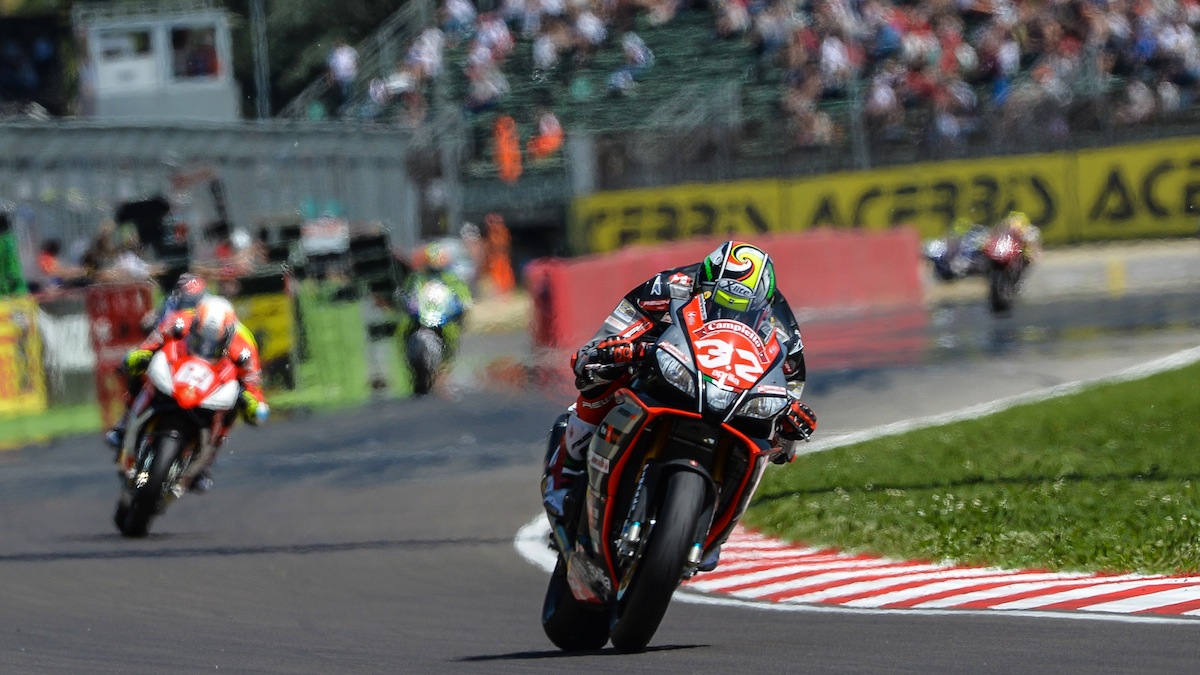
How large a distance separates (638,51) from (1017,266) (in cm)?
1116

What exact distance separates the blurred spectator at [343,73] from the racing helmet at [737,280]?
29300 millimetres

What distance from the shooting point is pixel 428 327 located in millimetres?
19219

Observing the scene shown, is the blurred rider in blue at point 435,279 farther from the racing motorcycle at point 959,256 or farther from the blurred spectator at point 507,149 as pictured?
the blurred spectator at point 507,149

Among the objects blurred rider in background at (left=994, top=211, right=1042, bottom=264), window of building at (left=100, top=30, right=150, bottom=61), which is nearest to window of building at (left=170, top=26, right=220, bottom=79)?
window of building at (left=100, top=30, right=150, bottom=61)

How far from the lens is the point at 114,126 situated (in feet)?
87.6

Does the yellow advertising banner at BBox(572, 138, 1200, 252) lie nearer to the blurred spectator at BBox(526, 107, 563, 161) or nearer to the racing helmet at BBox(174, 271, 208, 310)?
the blurred spectator at BBox(526, 107, 563, 161)

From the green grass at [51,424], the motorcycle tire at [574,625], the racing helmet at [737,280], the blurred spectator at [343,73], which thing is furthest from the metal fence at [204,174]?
the racing helmet at [737,280]

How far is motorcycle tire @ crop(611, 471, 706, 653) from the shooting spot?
20.1 ft

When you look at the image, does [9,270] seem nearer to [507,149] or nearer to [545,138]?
[545,138]

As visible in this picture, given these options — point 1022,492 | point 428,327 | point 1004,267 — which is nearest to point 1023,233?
point 1004,267

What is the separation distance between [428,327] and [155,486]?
330 inches

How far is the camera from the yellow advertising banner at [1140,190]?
26.8 metres

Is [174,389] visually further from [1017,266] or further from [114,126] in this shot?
[114,126]

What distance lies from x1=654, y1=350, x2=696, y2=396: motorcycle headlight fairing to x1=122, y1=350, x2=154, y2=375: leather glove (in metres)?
5.73
